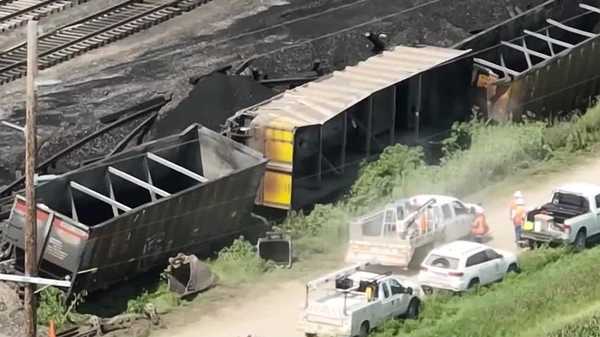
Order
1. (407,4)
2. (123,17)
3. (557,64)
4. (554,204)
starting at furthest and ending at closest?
(407,4)
(123,17)
(557,64)
(554,204)

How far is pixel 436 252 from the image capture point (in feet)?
87.5

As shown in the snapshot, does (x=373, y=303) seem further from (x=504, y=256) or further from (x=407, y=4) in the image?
(x=407, y=4)

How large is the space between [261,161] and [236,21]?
556 inches

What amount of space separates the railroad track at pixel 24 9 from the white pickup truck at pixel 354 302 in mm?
18372

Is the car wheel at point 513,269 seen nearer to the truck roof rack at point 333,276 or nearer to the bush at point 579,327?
the truck roof rack at point 333,276

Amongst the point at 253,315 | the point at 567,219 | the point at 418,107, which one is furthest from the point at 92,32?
the point at 567,219

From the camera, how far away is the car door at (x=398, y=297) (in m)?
25.1

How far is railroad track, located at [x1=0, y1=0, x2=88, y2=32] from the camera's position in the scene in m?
41.2

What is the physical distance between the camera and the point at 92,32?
4066cm

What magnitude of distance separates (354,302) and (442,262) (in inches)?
94.7

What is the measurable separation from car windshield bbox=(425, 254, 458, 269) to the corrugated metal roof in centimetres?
532

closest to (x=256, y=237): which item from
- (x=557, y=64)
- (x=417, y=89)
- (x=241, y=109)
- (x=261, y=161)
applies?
(x=261, y=161)

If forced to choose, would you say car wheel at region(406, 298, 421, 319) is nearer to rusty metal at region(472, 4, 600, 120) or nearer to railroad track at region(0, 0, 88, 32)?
rusty metal at region(472, 4, 600, 120)

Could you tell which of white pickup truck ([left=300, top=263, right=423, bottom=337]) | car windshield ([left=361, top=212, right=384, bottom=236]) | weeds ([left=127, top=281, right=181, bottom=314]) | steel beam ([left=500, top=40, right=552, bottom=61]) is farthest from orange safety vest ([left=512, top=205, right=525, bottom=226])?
steel beam ([left=500, top=40, right=552, bottom=61])
